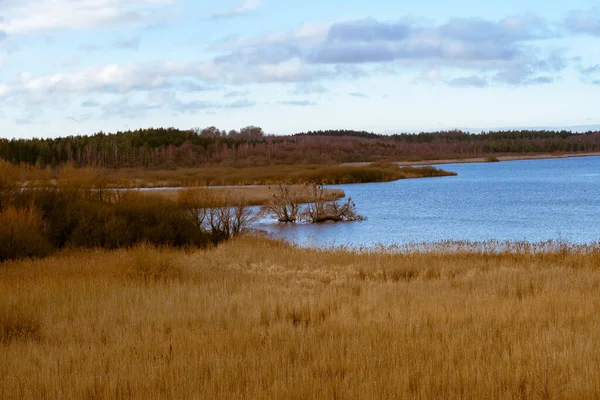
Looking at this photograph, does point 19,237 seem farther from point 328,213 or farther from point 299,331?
point 328,213

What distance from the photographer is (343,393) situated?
693cm

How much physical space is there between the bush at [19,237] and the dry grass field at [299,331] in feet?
10.1

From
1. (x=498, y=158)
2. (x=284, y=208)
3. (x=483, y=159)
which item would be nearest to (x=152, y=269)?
(x=284, y=208)

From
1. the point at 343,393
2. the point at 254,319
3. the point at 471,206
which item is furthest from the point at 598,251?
the point at 471,206

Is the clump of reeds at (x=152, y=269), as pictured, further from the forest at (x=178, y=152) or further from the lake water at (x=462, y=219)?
the forest at (x=178, y=152)

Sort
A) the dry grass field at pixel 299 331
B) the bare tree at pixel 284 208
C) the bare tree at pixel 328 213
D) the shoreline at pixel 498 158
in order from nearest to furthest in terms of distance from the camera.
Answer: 1. the dry grass field at pixel 299 331
2. the bare tree at pixel 328 213
3. the bare tree at pixel 284 208
4. the shoreline at pixel 498 158

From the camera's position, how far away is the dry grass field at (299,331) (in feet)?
23.6

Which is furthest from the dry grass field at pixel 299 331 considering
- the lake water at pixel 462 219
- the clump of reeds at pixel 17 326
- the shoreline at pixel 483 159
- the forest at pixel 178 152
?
the shoreline at pixel 483 159

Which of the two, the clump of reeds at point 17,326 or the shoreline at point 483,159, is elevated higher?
the shoreline at point 483,159

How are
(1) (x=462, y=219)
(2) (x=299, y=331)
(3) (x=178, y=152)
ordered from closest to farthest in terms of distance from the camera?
(2) (x=299, y=331)
(1) (x=462, y=219)
(3) (x=178, y=152)

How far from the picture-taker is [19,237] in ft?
65.7

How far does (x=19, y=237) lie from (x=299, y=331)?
1314 centimetres

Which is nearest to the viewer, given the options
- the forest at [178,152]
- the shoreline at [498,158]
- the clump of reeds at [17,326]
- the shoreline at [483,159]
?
the clump of reeds at [17,326]

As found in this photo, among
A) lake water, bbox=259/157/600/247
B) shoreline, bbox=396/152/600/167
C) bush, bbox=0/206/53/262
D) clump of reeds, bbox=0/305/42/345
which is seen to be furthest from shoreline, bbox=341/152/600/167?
clump of reeds, bbox=0/305/42/345
